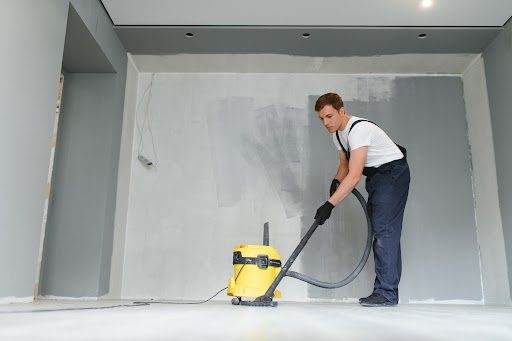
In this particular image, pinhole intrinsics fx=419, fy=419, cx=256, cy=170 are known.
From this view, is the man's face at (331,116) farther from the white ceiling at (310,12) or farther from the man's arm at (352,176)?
the white ceiling at (310,12)

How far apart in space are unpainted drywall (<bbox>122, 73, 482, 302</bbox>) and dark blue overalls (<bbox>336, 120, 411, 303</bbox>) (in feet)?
3.21

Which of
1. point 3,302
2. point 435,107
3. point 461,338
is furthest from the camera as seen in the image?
point 435,107

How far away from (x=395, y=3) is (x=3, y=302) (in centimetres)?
277

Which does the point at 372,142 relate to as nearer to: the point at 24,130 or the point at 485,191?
the point at 485,191

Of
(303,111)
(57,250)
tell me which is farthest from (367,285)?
(57,250)

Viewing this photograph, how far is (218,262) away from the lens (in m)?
3.26

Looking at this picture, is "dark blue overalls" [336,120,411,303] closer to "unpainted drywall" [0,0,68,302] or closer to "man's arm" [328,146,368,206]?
"man's arm" [328,146,368,206]

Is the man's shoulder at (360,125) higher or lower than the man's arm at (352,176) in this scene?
higher

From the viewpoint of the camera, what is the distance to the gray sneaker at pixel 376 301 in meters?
2.10

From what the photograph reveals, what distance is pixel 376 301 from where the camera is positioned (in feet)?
6.96

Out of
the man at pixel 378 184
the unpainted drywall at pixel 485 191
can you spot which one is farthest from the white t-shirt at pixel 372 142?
the unpainted drywall at pixel 485 191

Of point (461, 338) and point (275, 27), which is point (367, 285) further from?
point (461, 338)

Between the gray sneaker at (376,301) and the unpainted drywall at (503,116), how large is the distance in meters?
1.28

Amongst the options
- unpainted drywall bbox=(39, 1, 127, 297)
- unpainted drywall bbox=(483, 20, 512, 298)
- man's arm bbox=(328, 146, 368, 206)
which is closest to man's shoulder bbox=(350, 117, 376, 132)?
man's arm bbox=(328, 146, 368, 206)
